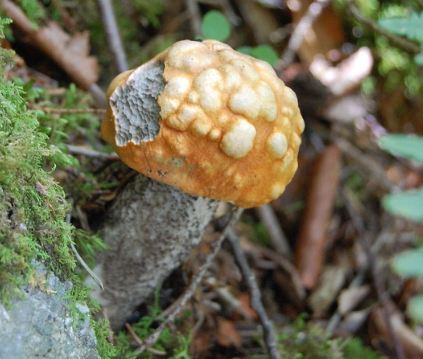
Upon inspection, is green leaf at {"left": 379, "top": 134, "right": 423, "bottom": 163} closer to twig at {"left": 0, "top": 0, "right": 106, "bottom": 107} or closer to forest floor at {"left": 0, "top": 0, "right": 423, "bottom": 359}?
forest floor at {"left": 0, "top": 0, "right": 423, "bottom": 359}

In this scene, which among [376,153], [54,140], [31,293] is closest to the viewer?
[31,293]

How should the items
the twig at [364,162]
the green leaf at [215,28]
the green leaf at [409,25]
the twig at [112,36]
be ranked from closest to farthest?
1. the green leaf at [409,25]
2. the green leaf at [215,28]
3. the twig at [112,36]
4. the twig at [364,162]

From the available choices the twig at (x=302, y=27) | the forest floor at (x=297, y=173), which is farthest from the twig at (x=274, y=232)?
the twig at (x=302, y=27)

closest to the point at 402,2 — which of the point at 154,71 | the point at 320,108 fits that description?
the point at 320,108

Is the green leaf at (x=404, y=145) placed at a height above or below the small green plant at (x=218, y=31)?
above

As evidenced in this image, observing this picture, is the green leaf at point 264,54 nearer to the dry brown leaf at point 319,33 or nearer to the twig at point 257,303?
the twig at point 257,303

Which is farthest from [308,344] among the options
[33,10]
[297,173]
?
[33,10]

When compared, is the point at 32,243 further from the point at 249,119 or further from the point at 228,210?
the point at 228,210

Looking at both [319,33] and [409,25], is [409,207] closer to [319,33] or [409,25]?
[409,25]
